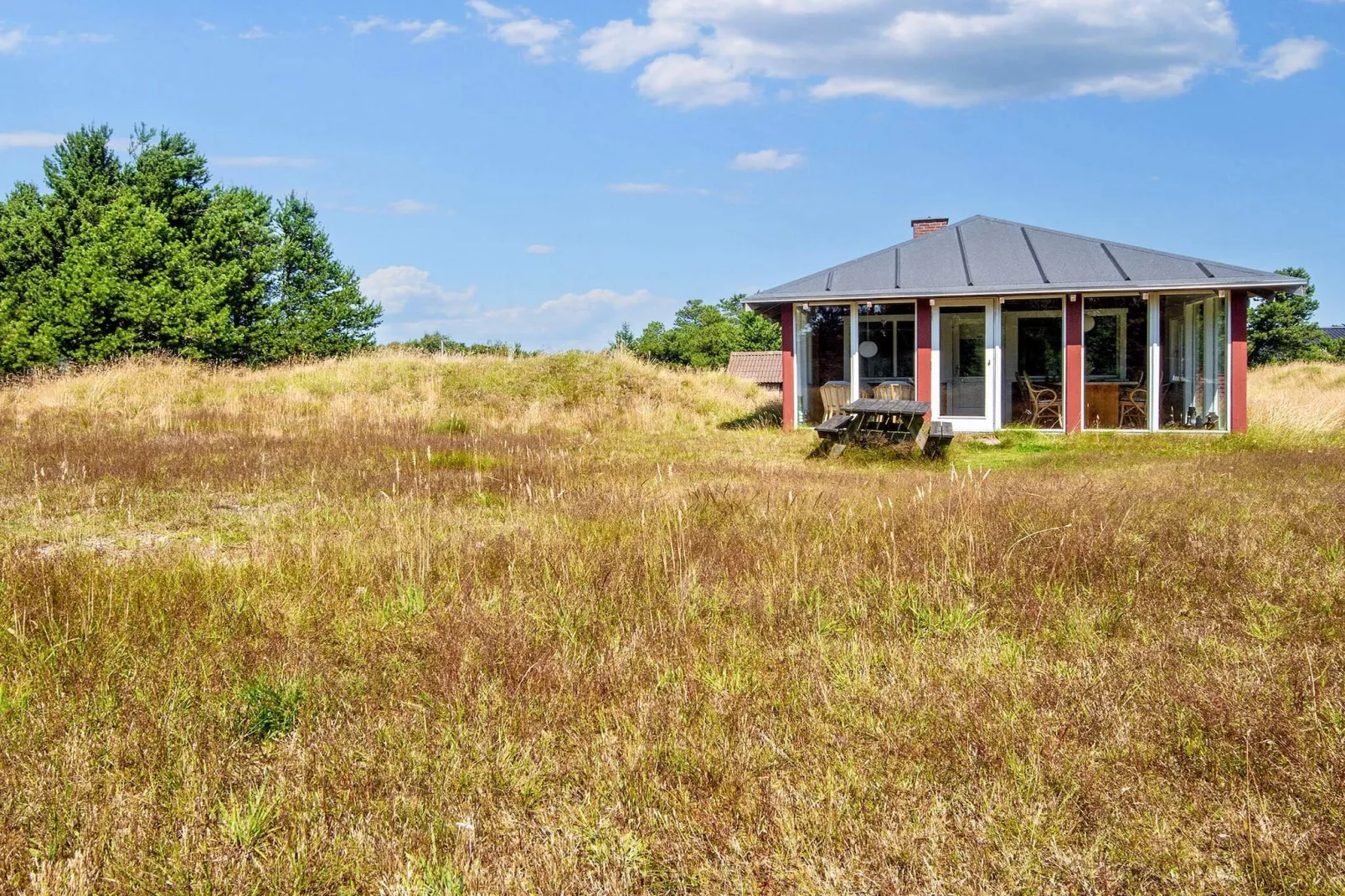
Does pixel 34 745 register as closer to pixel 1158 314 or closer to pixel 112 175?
pixel 1158 314

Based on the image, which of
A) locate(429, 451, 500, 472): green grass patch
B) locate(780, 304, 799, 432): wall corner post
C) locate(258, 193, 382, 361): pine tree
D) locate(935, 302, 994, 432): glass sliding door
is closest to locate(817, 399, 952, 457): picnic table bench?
locate(935, 302, 994, 432): glass sliding door

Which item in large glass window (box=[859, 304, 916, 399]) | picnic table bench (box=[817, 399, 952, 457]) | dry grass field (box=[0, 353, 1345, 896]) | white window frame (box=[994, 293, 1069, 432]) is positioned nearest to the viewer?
dry grass field (box=[0, 353, 1345, 896])

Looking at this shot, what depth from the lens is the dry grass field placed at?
8.57 ft

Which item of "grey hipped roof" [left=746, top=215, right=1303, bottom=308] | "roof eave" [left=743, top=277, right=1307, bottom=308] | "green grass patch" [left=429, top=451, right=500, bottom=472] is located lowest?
"green grass patch" [left=429, top=451, right=500, bottom=472]

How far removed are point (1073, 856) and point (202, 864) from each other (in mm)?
2348

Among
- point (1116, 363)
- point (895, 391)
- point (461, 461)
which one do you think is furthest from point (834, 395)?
point (461, 461)

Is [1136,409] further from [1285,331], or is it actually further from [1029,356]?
[1285,331]

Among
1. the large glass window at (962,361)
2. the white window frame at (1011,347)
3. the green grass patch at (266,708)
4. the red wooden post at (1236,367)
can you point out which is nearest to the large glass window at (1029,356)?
the white window frame at (1011,347)

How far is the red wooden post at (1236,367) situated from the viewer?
634 inches

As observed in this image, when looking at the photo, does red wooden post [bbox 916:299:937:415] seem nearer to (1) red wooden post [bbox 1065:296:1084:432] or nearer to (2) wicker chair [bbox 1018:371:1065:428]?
(2) wicker chair [bbox 1018:371:1065:428]

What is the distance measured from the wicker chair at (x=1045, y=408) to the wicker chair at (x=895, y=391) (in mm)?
2063

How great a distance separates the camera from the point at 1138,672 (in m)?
3.89

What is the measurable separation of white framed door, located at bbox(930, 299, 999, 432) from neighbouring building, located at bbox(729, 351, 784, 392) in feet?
97.2

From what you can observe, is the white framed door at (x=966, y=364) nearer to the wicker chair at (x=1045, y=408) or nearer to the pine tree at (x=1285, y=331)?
the wicker chair at (x=1045, y=408)
